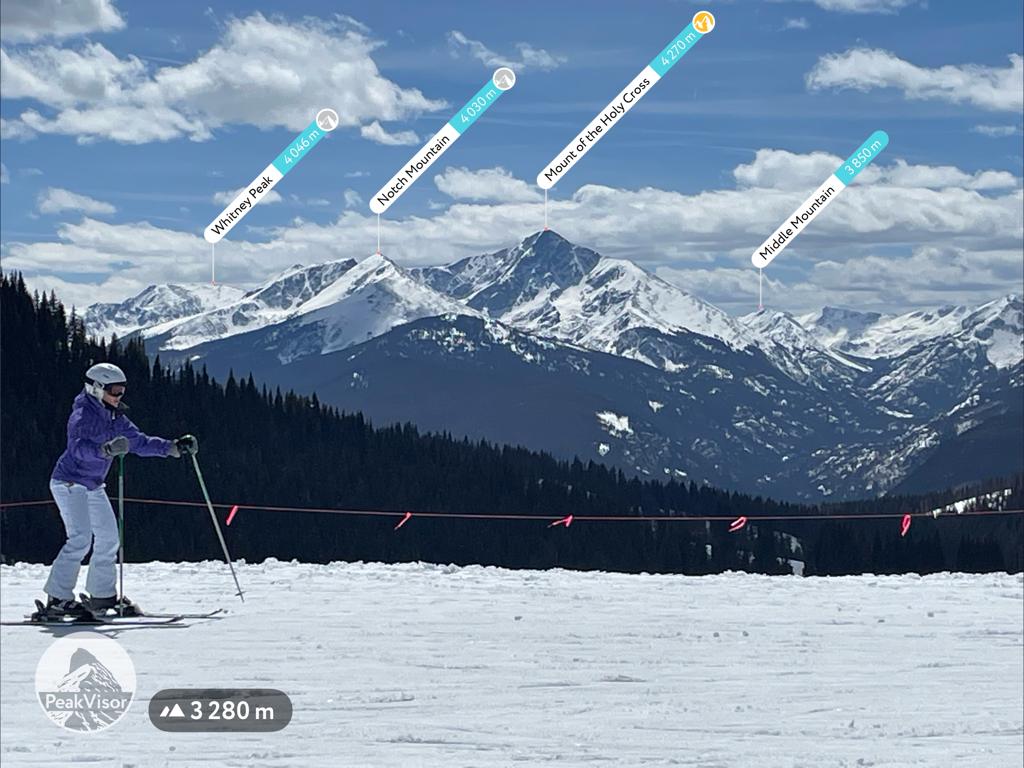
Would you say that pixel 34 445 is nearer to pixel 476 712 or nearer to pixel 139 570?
pixel 139 570

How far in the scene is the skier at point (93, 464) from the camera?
12.1m

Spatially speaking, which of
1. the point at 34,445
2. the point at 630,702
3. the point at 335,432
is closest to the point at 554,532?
the point at 335,432

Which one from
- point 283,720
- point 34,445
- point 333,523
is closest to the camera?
point 283,720

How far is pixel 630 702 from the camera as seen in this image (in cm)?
1049

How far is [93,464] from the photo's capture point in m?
12.3

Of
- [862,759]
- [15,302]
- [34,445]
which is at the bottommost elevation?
[862,759]

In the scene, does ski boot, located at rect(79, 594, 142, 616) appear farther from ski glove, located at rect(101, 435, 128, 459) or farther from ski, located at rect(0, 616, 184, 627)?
ski glove, located at rect(101, 435, 128, 459)

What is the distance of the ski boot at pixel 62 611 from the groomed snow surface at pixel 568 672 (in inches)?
9.4

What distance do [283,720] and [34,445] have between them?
92.3 metres

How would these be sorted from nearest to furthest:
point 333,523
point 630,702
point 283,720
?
point 283,720, point 630,702, point 333,523

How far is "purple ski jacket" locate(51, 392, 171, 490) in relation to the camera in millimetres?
12148

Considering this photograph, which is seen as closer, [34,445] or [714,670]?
[714,670]

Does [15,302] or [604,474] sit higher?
[15,302]

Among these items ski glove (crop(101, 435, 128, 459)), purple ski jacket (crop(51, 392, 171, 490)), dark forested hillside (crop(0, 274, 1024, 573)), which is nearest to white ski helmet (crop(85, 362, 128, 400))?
purple ski jacket (crop(51, 392, 171, 490))
